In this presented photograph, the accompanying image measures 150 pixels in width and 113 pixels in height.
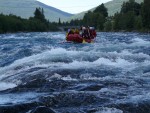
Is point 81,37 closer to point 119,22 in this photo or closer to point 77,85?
point 77,85

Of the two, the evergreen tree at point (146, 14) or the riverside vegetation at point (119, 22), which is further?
the riverside vegetation at point (119, 22)

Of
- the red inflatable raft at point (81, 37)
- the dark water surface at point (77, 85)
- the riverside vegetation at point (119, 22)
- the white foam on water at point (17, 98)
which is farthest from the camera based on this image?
the riverside vegetation at point (119, 22)

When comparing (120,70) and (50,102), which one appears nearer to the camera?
(50,102)

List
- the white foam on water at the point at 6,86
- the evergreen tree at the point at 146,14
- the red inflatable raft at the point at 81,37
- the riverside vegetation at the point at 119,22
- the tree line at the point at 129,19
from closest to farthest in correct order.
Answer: the white foam on water at the point at 6,86
the red inflatable raft at the point at 81,37
the evergreen tree at the point at 146,14
the tree line at the point at 129,19
the riverside vegetation at the point at 119,22

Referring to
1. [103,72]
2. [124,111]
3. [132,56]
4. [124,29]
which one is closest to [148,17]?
[124,29]

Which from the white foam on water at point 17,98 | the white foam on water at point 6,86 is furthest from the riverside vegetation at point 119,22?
the white foam on water at point 17,98

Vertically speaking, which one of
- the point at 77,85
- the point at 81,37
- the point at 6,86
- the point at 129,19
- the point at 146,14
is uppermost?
the point at 77,85

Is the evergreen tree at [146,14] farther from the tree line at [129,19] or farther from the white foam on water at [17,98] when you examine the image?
the white foam on water at [17,98]

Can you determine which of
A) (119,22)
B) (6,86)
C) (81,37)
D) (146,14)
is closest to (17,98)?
(6,86)

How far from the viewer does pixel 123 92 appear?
11.6 metres

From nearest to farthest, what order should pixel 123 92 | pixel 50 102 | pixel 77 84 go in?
pixel 50 102
pixel 123 92
pixel 77 84

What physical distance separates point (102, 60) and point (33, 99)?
8307mm

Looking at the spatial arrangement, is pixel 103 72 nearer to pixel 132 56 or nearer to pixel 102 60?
pixel 102 60

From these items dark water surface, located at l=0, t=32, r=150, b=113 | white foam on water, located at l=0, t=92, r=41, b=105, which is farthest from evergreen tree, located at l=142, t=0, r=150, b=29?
white foam on water, located at l=0, t=92, r=41, b=105
